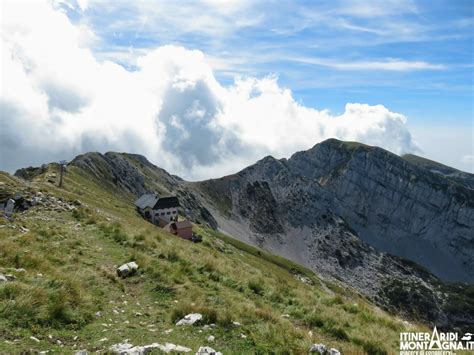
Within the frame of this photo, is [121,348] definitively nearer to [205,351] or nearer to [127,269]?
[205,351]

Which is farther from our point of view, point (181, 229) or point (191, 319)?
point (181, 229)

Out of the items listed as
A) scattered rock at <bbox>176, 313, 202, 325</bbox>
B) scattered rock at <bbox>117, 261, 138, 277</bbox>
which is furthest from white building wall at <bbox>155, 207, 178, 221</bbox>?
scattered rock at <bbox>176, 313, 202, 325</bbox>

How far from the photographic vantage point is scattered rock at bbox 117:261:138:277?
17500 mm

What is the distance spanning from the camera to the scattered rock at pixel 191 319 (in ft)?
40.5

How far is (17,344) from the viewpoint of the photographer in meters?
9.45

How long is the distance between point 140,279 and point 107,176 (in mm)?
121942

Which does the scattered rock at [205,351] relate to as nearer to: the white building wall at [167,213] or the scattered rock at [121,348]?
the scattered rock at [121,348]

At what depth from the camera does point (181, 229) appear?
8138 cm

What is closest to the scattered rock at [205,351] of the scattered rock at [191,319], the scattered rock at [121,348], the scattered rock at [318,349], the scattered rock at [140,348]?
the scattered rock at [140,348]

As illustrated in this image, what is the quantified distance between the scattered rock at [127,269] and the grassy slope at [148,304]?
0.36 m

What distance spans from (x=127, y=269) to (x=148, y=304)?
3.69 meters

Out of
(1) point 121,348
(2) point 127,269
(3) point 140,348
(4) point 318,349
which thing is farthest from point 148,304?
(4) point 318,349

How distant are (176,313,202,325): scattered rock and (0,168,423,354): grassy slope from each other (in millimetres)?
257

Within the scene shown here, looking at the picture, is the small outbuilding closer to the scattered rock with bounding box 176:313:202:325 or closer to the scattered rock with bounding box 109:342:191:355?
the scattered rock with bounding box 176:313:202:325
